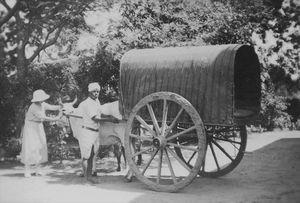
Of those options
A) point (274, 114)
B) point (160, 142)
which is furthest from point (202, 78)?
point (274, 114)

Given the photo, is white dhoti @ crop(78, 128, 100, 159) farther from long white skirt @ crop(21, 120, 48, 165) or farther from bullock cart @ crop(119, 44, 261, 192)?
long white skirt @ crop(21, 120, 48, 165)

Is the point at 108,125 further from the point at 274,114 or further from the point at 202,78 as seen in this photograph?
the point at 274,114

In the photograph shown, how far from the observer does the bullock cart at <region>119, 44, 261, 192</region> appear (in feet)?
20.1

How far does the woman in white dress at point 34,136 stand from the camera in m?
7.88

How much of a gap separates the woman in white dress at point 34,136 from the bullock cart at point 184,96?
200 centimetres

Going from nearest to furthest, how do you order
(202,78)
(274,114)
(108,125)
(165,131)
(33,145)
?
(202,78) < (165,131) < (33,145) < (108,125) < (274,114)

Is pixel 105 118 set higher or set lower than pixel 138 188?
higher

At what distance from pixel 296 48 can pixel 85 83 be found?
12.9 m

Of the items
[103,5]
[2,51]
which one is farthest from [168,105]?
[103,5]

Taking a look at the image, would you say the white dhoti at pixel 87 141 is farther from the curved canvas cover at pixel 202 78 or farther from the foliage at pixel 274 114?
the foliage at pixel 274 114

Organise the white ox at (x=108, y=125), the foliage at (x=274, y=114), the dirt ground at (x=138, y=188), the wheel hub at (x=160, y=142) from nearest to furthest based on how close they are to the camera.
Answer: the dirt ground at (x=138, y=188) < the wheel hub at (x=160, y=142) < the white ox at (x=108, y=125) < the foliage at (x=274, y=114)

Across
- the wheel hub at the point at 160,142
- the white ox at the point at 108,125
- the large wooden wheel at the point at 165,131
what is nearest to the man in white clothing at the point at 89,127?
the white ox at the point at 108,125

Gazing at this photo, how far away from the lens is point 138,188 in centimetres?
682

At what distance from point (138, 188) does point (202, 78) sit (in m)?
2.44
